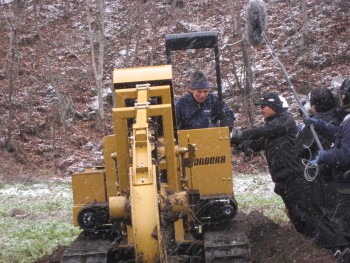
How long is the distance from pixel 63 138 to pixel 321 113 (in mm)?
18675

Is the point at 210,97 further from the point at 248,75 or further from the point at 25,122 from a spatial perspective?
the point at 25,122

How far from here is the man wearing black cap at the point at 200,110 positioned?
304 inches

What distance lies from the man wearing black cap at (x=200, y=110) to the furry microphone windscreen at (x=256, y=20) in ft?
2.69

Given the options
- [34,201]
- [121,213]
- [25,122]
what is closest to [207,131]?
[121,213]

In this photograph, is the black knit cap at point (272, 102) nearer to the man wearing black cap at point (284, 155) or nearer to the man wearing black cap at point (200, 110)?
the man wearing black cap at point (284, 155)

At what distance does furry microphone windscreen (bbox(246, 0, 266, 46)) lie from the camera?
23.7 feet

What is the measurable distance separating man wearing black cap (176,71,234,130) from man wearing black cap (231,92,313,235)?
1.42 feet

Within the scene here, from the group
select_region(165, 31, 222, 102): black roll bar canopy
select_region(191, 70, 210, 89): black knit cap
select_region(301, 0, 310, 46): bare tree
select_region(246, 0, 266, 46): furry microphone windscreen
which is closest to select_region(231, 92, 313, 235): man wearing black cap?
select_region(191, 70, 210, 89): black knit cap

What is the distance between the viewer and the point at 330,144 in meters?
7.18

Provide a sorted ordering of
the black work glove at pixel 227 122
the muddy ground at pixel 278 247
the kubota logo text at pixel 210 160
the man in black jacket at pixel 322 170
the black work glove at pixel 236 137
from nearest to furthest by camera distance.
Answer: the muddy ground at pixel 278 247
the man in black jacket at pixel 322 170
the kubota logo text at pixel 210 160
the black work glove at pixel 236 137
the black work glove at pixel 227 122

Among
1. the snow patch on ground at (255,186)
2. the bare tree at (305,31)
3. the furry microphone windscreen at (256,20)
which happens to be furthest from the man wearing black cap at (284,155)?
the bare tree at (305,31)

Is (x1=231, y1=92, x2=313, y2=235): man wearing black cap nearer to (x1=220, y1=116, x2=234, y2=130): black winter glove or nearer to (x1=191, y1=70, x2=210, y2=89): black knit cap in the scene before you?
(x1=220, y1=116, x2=234, y2=130): black winter glove

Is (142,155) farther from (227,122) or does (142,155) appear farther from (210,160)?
(227,122)

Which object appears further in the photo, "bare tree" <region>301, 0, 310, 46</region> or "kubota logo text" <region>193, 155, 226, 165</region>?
"bare tree" <region>301, 0, 310, 46</region>
